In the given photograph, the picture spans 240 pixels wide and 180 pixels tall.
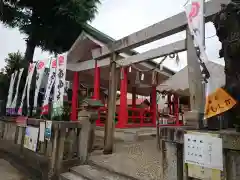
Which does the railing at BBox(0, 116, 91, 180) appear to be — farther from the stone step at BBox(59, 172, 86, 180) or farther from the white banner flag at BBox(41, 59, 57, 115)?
the white banner flag at BBox(41, 59, 57, 115)

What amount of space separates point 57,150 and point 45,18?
1101 cm

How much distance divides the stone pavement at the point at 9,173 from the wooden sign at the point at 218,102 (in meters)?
5.05

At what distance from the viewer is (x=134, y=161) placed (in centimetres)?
449

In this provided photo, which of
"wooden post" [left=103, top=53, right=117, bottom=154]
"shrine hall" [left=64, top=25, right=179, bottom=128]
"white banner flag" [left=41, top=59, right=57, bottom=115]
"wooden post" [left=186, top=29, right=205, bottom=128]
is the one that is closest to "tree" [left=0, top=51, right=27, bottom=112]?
"shrine hall" [left=64, top=25, right=179, bottom=128]

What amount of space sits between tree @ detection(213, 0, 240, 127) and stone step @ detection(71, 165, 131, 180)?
2.61 metres

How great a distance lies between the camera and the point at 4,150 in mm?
7078

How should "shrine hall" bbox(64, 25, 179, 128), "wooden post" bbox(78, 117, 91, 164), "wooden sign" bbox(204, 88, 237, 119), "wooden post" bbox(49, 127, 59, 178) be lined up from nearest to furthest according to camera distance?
"wooden sign" bbox(204, 88, 237, 119) → "wooden post" bbox(49, 127, 59, 178) → "wooden post" bbox(78, 117, 91, 164) → "shrine hall" bbox(64, 25, 179, 128)

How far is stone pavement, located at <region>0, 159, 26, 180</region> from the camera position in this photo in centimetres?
475

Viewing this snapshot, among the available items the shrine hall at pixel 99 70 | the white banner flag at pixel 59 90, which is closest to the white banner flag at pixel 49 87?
the white banner flag at pixel 59 90

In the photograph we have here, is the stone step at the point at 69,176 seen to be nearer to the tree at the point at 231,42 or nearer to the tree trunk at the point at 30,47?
the tree at the point at 231,42

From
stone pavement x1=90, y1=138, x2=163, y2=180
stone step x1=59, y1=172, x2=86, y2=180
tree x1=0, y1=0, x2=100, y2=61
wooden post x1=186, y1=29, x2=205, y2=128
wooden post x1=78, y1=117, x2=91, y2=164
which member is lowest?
stone step x1=59, y1=172, x2=86, y2=180

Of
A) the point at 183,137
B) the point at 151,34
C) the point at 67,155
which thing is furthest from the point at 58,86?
the point at 183,137

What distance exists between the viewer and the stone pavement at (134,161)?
360 centimetres

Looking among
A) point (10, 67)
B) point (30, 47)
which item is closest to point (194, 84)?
point (10, 67)
